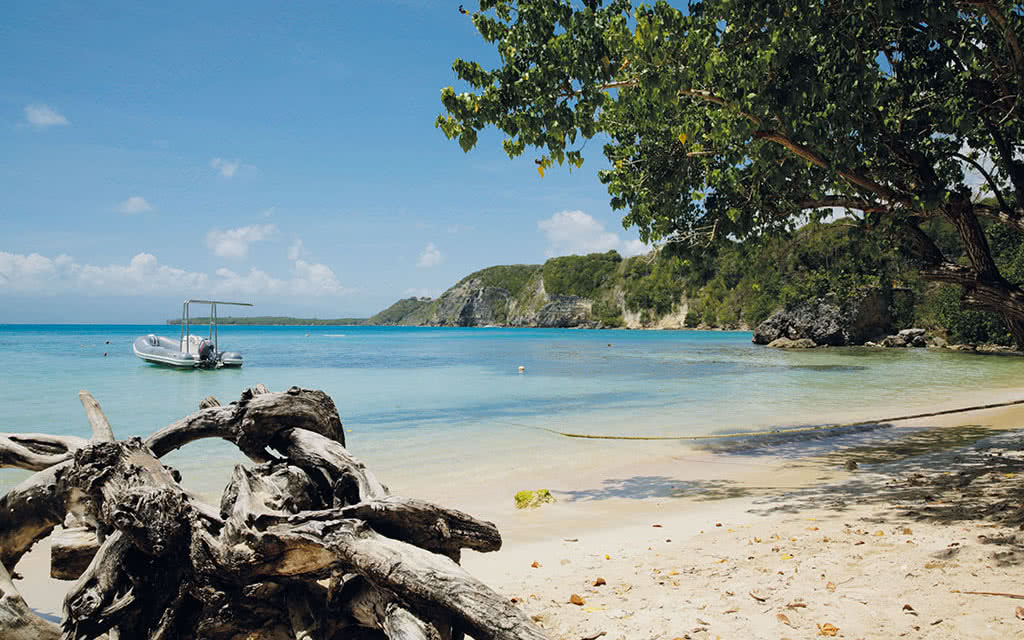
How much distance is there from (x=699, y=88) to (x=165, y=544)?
6444mm

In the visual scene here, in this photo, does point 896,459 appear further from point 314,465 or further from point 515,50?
point 314,465

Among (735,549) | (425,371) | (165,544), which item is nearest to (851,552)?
(735,549)

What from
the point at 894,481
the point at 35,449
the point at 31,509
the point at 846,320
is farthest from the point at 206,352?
the point at 846,320

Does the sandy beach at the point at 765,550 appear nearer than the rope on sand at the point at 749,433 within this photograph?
Yes

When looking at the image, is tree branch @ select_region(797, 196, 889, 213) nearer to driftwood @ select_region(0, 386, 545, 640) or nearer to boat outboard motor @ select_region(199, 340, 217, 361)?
driftwood @ select_region(0, 386, 545, 640)

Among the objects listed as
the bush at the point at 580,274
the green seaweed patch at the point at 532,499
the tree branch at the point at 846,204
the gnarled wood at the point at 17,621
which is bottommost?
the green seaweed patch at the point at 532,499

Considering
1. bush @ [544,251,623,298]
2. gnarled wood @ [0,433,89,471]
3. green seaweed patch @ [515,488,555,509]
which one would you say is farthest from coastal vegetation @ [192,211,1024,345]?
gnarled wood @ [0,433,89,471]

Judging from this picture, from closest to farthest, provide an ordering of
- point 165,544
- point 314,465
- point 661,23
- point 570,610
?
point 165,544, point 314,465, point 570,610, point 661,23

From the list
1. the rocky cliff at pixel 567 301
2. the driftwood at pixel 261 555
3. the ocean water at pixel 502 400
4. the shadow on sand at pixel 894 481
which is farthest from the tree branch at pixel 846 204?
the rocky cliff at pixel 567 301

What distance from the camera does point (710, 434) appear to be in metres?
13.5

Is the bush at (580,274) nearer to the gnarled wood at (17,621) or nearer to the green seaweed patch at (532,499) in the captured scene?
the green seaweed patch at (532,499)

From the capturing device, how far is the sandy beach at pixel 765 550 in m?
3.65

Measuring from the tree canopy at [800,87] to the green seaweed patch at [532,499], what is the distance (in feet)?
13.4

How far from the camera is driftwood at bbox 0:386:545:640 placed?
7.37 feet
